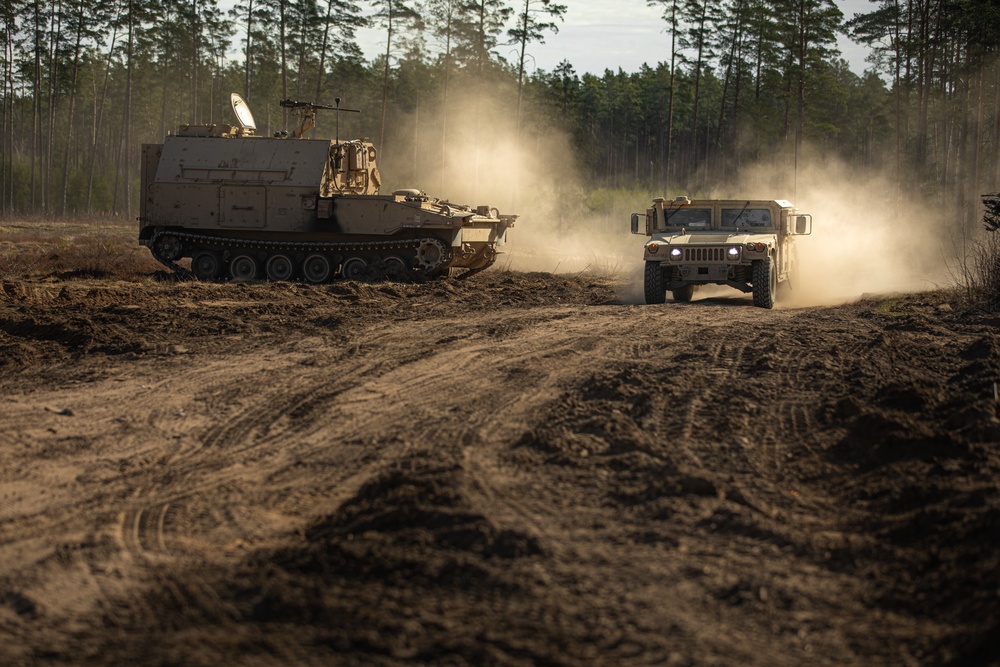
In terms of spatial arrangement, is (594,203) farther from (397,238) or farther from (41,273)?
(41,273)

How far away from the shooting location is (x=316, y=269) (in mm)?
20656

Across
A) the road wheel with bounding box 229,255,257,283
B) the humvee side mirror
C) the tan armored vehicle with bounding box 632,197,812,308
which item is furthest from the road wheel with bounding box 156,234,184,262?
the humvee side mirror

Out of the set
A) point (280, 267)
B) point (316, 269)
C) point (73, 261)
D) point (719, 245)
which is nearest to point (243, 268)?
point (280, 267)

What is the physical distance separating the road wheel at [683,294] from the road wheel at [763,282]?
5.17ft

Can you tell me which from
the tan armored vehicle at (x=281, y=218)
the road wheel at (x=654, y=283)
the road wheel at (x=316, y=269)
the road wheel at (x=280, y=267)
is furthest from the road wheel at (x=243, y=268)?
the road wheel at (x=654, y=283)

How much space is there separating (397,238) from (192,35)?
40343 millimetres

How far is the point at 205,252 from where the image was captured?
69.0ft

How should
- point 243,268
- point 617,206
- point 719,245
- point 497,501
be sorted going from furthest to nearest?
point 617,206 → point 243,268 → point 719,245 → point 497,501

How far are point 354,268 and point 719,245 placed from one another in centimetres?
784

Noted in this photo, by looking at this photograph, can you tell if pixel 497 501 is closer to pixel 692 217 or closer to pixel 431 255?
pixel 692 217

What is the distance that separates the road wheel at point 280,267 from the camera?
67.8 ft

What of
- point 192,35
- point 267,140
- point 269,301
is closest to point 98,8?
point 192,35

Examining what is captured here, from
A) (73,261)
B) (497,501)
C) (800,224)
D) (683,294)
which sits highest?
(800,224)

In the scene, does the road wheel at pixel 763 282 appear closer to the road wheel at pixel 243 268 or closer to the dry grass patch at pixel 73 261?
the road wheel at pixel 243 268
